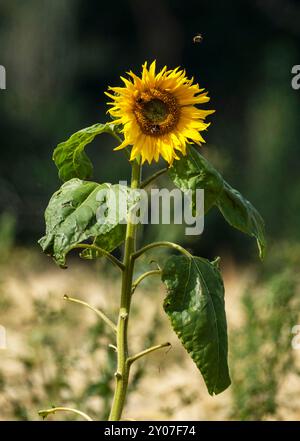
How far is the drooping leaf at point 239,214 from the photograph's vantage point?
58.3 inches

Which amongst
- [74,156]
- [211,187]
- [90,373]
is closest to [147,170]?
[90,373]

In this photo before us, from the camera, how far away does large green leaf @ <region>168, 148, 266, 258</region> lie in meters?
1.43

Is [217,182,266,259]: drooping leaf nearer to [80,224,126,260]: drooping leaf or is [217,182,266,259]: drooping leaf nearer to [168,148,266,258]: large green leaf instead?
[168,148,266,258]: large green leaf

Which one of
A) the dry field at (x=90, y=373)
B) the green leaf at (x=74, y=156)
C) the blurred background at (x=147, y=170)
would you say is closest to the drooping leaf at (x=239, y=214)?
the green leaf at (x=74, y=156)

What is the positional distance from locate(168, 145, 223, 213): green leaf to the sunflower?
0.7 inches

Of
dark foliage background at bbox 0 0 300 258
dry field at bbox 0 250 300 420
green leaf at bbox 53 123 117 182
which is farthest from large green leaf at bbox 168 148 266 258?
dark foliage background at bbox 0 0 300 258

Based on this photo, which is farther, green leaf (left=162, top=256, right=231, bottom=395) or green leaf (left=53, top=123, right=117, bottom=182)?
A: green leaf (left=53, top=123, right=117, bottom=182)

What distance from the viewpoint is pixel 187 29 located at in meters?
9.09

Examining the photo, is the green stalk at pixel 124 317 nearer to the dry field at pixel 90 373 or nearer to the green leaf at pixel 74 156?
the green leaf at pixel 74 156

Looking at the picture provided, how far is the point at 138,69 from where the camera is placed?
7617 mm

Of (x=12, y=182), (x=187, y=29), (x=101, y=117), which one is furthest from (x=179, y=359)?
(x=187, y=29)

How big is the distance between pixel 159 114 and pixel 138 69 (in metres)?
6.21

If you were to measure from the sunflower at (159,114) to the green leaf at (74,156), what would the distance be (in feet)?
0.20

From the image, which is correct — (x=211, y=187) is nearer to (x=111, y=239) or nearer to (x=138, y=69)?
(x=111, y=239)
